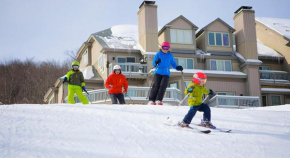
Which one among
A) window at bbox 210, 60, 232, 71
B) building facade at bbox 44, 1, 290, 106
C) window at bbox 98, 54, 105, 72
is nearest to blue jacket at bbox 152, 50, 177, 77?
building facade at bbox 44, 1, 290, 106

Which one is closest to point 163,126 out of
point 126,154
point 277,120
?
point 126,154

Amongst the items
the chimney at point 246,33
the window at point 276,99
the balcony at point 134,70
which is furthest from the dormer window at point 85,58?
the window at point 276,99

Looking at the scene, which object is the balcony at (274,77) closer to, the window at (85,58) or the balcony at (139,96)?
the balcony at (139,96)

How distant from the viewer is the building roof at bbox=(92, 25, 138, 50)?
29.0 meters

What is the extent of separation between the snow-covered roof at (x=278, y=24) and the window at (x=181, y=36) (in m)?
8.60

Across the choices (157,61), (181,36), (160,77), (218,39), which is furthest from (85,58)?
(157,61)

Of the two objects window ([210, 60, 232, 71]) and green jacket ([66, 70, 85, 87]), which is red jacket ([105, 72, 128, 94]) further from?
window ([210, 60, 232, 71])

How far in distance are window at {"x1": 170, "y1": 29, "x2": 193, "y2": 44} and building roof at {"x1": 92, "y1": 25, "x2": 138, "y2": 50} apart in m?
3.00

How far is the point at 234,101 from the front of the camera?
2608 centimetres

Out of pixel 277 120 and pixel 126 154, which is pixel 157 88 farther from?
pixel 126 154

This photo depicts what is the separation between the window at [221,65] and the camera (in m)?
29.1

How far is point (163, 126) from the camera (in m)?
7.14

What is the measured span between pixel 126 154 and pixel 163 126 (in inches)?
82.7

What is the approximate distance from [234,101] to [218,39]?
19.5 feet
